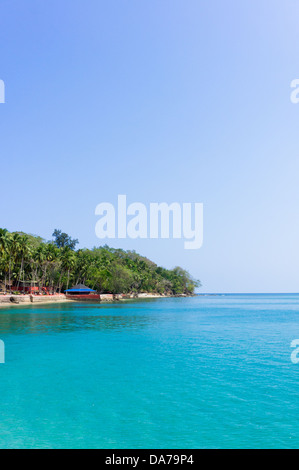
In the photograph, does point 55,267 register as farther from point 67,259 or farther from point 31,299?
point 31,299

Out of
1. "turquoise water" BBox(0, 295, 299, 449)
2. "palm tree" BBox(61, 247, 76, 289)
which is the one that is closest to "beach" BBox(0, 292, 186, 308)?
"palm tree" BBox(61, 247, 76, 289)

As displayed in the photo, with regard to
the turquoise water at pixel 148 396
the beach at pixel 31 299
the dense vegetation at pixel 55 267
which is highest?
the dense vegetation at pixel 55 267

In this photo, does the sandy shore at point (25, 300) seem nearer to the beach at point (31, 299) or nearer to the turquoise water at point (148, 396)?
the beach at point (31, 299)

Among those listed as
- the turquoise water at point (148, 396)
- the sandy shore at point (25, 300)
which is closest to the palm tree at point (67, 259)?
the sandy shore at point (25, 300)

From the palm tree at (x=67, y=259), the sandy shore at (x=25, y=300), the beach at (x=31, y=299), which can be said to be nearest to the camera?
the sandy shore at (x=25, y=300)

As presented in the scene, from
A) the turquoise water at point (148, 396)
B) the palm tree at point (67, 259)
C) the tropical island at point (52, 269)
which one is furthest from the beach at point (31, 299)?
the turquoise water at point (148, 396)

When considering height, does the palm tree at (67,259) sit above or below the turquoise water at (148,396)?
above

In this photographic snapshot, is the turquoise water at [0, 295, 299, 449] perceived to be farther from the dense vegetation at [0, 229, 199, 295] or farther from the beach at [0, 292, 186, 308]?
the dense vegetation at [0, 229, 199, 295]

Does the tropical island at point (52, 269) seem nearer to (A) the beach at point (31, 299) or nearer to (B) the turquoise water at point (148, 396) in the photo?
(A) the beach at point (31, 299)

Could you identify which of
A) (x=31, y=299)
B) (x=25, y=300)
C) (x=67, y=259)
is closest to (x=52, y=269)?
(x=67, y=259)

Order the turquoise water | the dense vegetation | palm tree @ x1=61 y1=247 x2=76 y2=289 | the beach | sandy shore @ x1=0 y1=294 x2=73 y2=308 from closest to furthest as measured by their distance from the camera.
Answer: the turquoise water < sandy shore @ x1=0 y1=294 x2=73 y2=308 < the beach < the dense vegetation < palm tree @ x1=61 y1=247 x2=76 y2=289

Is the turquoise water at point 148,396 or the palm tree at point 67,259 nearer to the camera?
the turquoise water at point 148,396

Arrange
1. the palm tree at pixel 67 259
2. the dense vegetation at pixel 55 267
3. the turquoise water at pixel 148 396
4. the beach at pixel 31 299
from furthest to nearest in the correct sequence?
the palm tree at pixel 67 259 → the dense vegetation at pixel 55 267 → the beach at pixel 31 299 → the turquoise water at pixel 148 396
